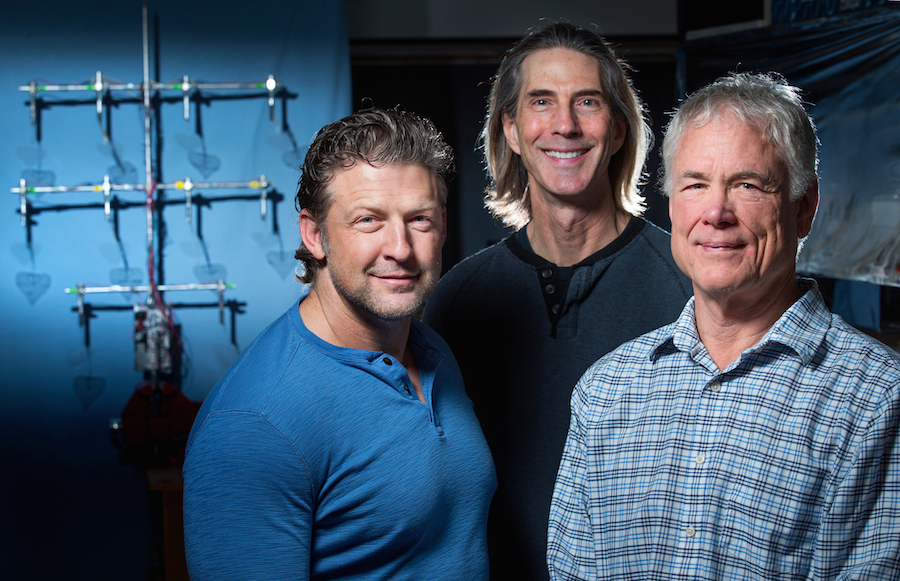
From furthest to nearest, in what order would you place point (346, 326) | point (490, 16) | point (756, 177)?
point (490, 16), point (346, 326), point (756, 177)

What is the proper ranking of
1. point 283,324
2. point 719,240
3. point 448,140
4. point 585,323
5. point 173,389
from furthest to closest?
1. point 448,140
2. point 173,389
3. point 585,323
4. point 283,324
5. point 719,240

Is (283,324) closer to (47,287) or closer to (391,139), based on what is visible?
(391,139)

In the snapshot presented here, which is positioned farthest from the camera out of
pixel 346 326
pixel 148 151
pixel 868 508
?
pixel 148 151

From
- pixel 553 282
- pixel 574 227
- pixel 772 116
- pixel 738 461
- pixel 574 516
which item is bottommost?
pixel 574 516

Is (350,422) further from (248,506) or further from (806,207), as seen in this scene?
(806,207)

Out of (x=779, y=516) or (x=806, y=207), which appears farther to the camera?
(x=806, y=207)

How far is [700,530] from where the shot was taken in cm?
111

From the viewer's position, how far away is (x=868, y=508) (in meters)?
0.98

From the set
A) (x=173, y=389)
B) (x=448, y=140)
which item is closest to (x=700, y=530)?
(x=173, y=389)

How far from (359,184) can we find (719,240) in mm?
532

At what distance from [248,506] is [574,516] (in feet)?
1.78

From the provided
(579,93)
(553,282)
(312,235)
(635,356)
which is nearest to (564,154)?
(579,93)

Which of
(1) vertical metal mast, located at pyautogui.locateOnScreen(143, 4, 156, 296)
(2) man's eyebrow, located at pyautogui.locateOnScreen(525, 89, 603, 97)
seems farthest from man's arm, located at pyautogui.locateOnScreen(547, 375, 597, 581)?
(1) vertical metal mast, located at pyautogui.locateOnScreen(143, 4, 156, 296)

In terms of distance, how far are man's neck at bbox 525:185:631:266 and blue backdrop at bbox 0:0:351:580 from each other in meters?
1.90
